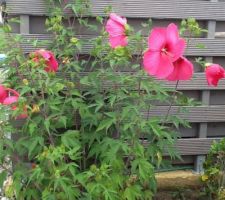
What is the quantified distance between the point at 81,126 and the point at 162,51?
1.00 metres

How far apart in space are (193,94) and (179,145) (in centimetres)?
43

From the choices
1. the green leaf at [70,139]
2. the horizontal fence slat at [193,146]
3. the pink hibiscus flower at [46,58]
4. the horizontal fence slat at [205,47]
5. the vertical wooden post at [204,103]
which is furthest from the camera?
the horizontal fence slat at [193,146]

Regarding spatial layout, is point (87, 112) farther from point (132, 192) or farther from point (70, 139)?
point (132, 192)

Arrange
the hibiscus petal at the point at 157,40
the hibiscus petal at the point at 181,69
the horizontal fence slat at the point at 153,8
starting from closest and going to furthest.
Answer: the hibiscus petal at the point at 157,40 → the hibiscus petal at the point at 181,69 → the horizontal fence slat at the point at 153,8

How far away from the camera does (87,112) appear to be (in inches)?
106

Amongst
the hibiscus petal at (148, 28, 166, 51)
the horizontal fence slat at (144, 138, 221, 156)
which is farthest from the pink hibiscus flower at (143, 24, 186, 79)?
the horizontal fence slat at (144, 138, 221, 156)

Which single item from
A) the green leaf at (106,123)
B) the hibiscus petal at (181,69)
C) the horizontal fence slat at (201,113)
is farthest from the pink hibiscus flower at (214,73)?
the horizontal fence slat at (201,113)

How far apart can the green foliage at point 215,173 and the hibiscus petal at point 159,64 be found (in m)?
1.33

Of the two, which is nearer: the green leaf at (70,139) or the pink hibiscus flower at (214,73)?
the pink hibiscus flower at (214,73)

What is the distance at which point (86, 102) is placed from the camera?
9.71ft

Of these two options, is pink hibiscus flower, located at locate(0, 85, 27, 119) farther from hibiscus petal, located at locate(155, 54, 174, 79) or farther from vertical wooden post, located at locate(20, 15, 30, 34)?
vertical wooden post, located at locate(20, 15, 30, 34)

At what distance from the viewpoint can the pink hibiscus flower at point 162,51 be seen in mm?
2045

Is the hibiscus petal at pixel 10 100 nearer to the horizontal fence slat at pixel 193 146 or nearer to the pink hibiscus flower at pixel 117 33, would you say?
the pink hibiscus flower at pixel 117 33

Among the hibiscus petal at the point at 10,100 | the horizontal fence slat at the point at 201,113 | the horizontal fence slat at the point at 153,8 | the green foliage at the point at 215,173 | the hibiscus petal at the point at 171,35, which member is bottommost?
the green foliage at the point at 215,173
